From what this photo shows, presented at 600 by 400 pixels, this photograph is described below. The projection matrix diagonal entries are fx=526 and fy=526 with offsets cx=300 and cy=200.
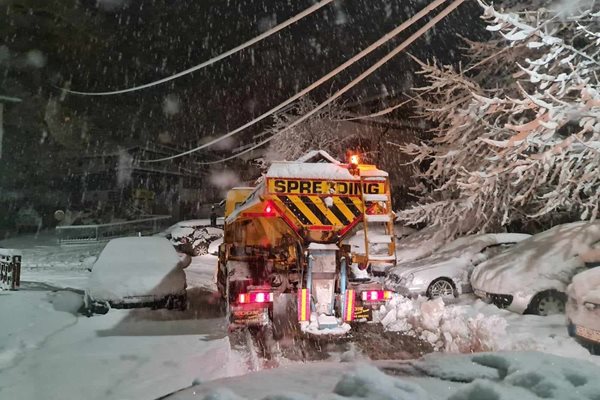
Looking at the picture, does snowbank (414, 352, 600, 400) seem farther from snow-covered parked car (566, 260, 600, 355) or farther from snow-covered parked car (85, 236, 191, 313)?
snow-covered parked car (85, 236, 191, 313)

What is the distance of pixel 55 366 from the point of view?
6.79 m

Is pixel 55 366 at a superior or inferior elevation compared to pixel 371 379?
inferior

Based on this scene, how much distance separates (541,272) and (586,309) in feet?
8.19

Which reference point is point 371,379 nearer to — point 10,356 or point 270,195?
point 270,195

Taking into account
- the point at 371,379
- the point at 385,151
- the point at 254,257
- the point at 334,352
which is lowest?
the point at 334,352

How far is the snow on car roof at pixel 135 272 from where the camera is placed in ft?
32.0

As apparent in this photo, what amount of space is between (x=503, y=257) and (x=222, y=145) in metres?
37.2

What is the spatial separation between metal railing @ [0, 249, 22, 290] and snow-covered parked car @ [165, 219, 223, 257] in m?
10.7

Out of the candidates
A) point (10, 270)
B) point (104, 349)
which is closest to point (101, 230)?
point (10, 270)

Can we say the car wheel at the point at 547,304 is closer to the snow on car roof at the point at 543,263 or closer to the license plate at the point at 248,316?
the snow on car roof at the point at 543,263

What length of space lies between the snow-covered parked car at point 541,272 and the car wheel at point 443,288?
128 cm

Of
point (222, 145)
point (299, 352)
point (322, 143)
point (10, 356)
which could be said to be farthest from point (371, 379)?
point (222, 145)

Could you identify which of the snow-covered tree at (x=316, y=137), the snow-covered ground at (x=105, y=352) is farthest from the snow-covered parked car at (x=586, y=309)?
the snow-covered tree at (x=316, y=137)

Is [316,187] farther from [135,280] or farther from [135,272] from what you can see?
[135,272]
